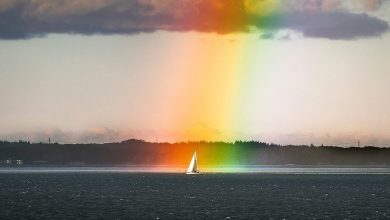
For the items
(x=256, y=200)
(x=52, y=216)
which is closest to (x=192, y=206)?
(x=256, y=200)

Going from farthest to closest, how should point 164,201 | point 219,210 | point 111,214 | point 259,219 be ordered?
point 164,201
point 219,210
point 111,214
point 259,219

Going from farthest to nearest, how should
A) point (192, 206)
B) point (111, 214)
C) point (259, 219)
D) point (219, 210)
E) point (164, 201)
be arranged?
point (164, 201) < point (192, 206) < point (219, 210) < point (111, 214) < point (259, 219)

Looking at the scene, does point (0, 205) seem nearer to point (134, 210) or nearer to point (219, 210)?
point (134, 210)

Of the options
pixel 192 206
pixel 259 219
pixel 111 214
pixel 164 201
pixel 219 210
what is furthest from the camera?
pixel 164 201

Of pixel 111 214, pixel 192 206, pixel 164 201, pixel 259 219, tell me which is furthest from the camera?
pixel 164 201

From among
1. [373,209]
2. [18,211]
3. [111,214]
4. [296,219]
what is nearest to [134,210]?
[111,214]

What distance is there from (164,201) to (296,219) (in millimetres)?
47272

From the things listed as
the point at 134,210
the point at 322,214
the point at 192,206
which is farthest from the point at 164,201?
the point at 322,214

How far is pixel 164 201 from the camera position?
154000 millimetres

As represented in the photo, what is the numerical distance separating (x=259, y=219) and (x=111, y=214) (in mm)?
23333

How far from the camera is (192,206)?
5433 inches

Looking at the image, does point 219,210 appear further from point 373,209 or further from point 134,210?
point 373,209

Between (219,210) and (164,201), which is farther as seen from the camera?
(164,201)

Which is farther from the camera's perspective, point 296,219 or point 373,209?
point 373,209
